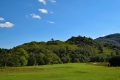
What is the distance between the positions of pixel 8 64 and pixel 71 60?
243ft

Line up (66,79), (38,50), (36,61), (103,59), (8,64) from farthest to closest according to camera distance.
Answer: (103,59)
(38,50)
(36,61)
(8,64)
(66,79)

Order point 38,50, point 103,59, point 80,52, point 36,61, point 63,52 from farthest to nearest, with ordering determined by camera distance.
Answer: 1. point 80,52
2. point 63,52
3. point 103,59
4. point 38,50
5. point 36,61

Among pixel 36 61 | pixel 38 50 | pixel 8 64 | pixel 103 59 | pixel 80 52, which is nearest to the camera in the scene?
pixel 8 64

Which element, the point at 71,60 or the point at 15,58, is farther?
the point at 71,60

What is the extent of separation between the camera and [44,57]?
12650cm

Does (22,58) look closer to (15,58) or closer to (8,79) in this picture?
(15,58)

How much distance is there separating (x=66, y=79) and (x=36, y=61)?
273ft

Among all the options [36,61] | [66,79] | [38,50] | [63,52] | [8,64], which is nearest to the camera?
[66,79]

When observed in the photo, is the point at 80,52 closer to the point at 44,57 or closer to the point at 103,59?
the point at 103,59

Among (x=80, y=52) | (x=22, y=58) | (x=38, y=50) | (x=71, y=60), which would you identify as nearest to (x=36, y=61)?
(x=22, y=58)

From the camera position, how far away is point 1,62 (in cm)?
10662

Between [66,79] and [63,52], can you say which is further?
[63,52]

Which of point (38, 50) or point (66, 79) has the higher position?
point (38, 50)

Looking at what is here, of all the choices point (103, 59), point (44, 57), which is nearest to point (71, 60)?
point (103, 59)
